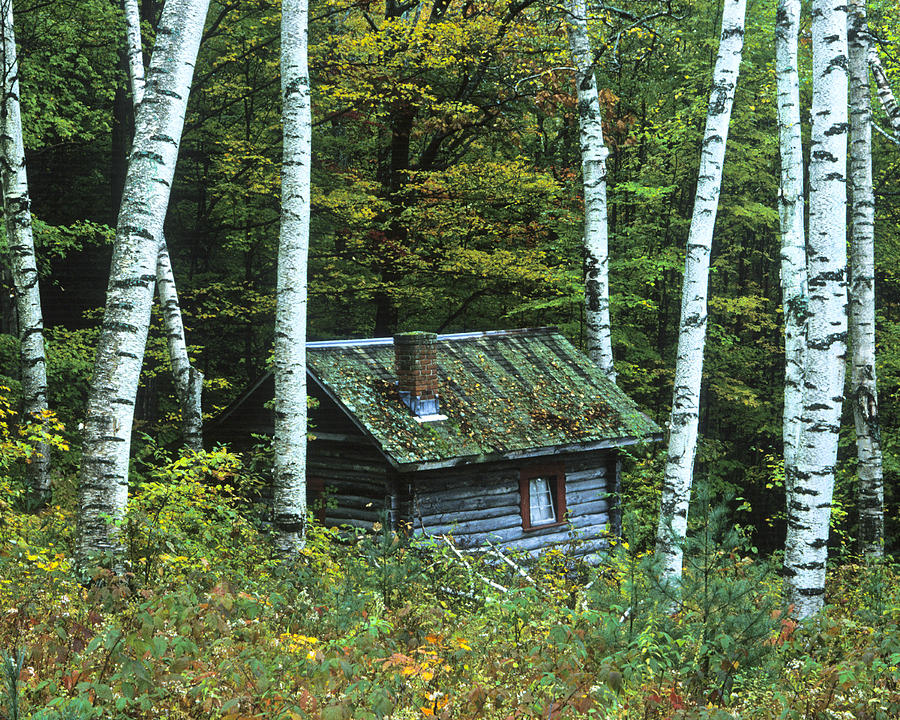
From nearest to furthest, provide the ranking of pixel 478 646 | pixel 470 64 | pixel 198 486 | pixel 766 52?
1. pixel 478 646
2. pixel 198 486
3. pixel 470 64
4. pixel 766 52

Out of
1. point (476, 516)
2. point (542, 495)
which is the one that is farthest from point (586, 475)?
point (476, 516)

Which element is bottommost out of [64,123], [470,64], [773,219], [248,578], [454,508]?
[454,508]

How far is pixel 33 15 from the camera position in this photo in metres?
16.0

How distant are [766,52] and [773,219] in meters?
5.18

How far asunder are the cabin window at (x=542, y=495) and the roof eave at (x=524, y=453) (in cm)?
54

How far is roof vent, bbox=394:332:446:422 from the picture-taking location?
575 inches

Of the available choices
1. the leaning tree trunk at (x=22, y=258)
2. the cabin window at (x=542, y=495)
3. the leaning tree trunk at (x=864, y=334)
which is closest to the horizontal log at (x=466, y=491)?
the cabin window at (x=542, y=495)

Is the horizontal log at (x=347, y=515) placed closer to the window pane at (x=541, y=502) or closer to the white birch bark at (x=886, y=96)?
the window pane at (x=541, y=502)

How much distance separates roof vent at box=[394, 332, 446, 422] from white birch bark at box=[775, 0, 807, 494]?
577cm

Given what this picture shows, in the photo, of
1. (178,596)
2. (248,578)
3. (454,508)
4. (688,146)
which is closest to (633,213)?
(688,146)

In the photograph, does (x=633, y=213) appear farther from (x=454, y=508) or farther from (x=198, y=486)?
(x=198, y=486)

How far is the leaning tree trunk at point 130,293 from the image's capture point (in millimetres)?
6516

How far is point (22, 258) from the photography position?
40.4ft

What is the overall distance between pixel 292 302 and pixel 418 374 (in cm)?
514
